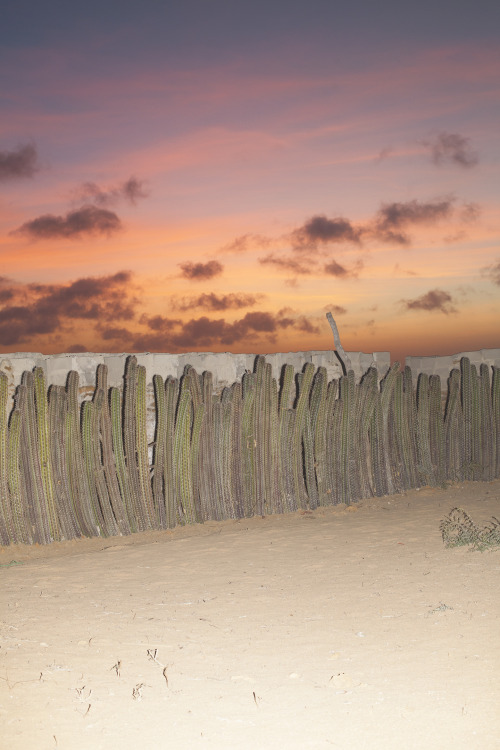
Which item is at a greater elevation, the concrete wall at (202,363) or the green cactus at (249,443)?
the concrete wall at (202,363)

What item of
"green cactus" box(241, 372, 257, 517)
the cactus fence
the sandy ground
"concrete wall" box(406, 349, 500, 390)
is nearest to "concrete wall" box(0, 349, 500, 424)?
"concrete wall" box(406, 349, 500, 390)

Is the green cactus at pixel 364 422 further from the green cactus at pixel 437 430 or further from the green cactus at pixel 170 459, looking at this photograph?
the green cactus at pixel 170 459

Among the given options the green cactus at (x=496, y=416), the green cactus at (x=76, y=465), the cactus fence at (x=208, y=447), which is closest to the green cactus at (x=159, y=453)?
the cactus fence at (x=208, y=447)

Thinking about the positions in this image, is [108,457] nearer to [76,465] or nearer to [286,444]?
[76,465]

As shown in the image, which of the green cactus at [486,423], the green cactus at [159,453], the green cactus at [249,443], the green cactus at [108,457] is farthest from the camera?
the green cactus at [486,423]

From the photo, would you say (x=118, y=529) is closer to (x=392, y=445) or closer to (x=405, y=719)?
(x=392, y=445)

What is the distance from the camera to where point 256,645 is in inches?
144

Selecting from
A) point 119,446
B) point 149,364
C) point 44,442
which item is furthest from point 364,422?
point 44,442

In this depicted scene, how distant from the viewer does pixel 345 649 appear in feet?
11.7

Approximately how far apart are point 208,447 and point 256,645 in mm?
3392

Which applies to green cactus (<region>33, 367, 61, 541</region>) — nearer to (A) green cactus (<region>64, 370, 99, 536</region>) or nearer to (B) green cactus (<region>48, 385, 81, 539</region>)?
(B) green cactus (<region>48, 385, 81, 539</region>)

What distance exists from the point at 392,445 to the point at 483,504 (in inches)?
52.0

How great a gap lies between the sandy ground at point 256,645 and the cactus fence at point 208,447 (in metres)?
0.76

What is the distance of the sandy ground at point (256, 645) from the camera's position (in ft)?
9.30
